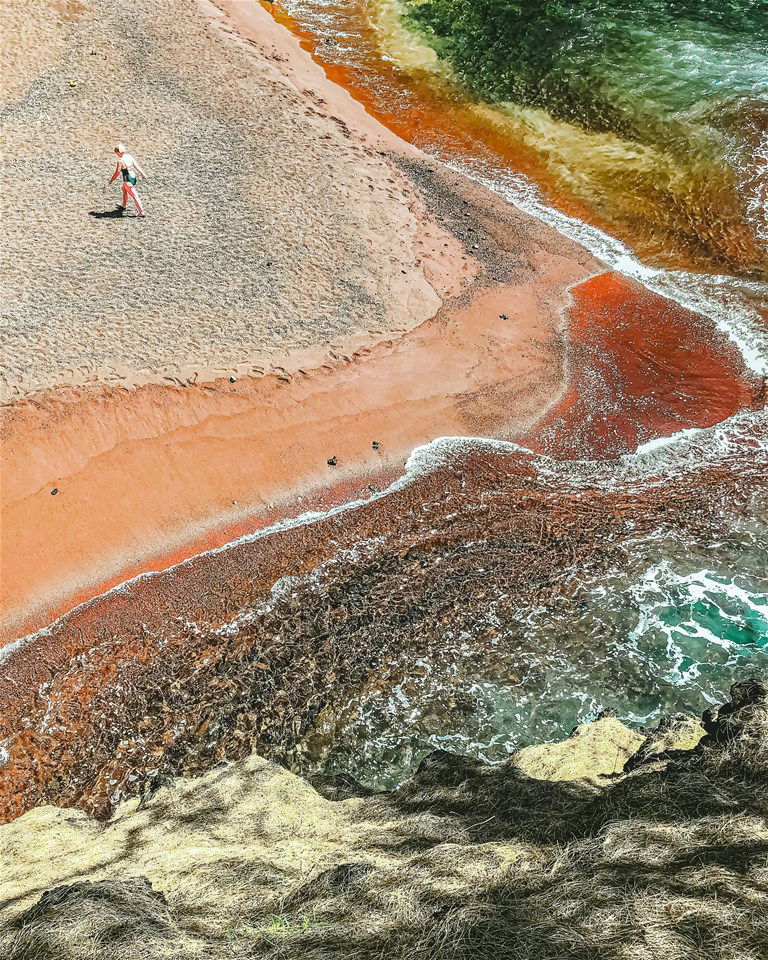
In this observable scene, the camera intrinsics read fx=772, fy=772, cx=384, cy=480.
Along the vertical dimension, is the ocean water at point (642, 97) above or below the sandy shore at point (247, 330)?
above

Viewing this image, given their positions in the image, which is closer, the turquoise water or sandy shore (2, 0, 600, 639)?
the turquoise water

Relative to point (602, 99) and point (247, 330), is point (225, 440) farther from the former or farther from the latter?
point (602, 99)

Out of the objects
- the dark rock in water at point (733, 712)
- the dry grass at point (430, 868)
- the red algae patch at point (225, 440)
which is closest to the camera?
the dry grass at point (430, 868)

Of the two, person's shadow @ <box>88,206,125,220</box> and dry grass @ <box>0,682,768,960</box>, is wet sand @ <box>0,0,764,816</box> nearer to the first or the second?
person's shadow @ <box>88,206,125,220</box>

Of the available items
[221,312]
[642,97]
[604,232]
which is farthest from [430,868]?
[642,97]

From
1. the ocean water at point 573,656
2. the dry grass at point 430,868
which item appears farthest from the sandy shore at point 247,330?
the dry grass at point 430,868

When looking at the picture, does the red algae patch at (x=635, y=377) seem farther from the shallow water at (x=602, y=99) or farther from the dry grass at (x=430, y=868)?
the dry grass at (x=430, y=868)

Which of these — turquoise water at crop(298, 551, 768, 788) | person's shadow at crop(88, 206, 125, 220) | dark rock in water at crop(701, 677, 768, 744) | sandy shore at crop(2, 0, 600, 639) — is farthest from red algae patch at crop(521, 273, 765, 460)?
person's shadow at crop(88, 206, 125, 220)

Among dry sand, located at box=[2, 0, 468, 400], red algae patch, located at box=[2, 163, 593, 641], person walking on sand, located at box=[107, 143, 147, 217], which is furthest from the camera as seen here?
person walking on sand, located at box=[107, 143, 147, 217]
